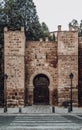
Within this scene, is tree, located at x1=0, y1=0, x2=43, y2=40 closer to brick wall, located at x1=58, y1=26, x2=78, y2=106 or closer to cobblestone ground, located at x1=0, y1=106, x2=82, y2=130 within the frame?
brick wall, located at x1=58, y1=26, x2=78, y2=106

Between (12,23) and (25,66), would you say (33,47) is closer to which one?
(25,66)

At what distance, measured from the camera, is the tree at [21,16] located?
57.6 metres

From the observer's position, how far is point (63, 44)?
40750 millimetres

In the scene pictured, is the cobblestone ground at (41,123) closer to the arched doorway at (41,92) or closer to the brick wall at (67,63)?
the brick wall at (67,63)

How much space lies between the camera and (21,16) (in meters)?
60.3

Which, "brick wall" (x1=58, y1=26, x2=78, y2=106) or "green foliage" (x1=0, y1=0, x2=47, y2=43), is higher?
"green foliage" (x1=0, y1=0, x2=47, y2=43)

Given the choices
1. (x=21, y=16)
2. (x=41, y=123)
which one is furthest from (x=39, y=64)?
(x=21, y=16)

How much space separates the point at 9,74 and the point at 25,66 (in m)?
2.38

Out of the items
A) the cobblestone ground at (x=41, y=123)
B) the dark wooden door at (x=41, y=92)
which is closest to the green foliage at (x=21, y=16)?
the dark wooden door at (x=41, y=92)

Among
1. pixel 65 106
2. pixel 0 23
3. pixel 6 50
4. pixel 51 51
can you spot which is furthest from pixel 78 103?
pixel 0 23

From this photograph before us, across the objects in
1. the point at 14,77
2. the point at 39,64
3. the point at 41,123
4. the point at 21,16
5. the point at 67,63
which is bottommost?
the point at 41,123

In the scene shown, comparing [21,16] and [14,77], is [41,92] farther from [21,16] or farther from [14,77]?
[21,16]

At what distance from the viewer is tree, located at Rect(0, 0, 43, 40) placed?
189 ft

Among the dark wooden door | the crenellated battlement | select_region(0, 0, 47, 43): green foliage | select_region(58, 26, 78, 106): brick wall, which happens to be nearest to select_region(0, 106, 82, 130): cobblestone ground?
the crenellated battlement
